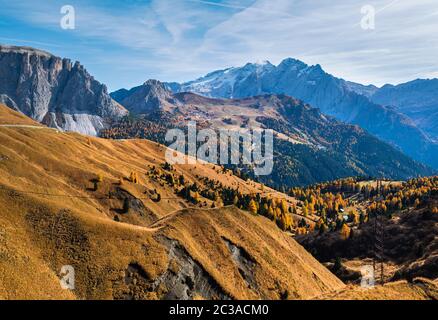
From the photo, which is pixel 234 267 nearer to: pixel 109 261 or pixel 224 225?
pixel 224 225

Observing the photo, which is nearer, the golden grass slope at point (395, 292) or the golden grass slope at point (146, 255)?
the golden grass slope at point (395, 292)

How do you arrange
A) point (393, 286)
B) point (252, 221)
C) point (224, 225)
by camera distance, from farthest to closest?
point (252, 221), point (224, 225), point (393, 286)

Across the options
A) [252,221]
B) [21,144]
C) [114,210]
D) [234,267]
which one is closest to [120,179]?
[114,210]

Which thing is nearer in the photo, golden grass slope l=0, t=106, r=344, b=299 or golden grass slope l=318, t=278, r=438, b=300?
golden grass slope l=318, t=278, r=438, b=300

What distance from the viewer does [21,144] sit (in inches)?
6540

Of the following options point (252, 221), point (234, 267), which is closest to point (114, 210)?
point (252, 221)

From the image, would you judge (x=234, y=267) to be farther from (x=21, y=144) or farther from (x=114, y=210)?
(x=21, y=144)

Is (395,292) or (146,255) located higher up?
(146,255)

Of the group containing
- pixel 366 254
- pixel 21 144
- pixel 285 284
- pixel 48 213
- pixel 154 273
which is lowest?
pixel 366 254

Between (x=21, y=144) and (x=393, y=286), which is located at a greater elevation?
(x=21, y=144)

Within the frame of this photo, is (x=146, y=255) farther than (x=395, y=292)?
Yes

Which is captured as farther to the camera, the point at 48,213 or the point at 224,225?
the point at 224,225

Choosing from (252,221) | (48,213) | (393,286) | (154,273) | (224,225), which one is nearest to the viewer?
(393,286)

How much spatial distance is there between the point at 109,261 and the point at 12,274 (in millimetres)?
16512
